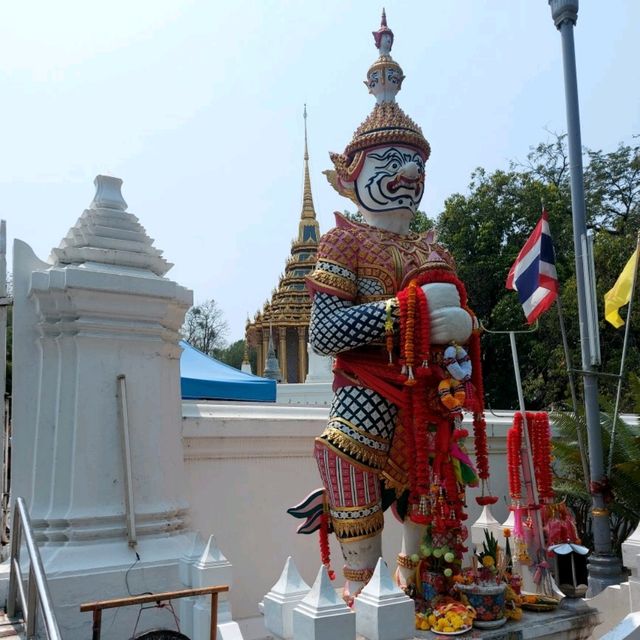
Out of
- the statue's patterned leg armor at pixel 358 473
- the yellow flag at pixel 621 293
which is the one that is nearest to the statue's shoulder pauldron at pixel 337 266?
the statue's patterned leg armor at pixel 358 473

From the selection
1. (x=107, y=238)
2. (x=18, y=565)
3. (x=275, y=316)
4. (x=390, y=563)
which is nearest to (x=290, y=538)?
(x=390, y=563)

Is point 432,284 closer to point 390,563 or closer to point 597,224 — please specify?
point 390,563

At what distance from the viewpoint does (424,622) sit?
365 centimetres

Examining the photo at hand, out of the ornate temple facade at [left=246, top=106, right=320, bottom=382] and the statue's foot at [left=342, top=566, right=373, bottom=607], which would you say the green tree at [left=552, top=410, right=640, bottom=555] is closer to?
→ the statue's foot at [left=342, top=566, right=373, bottom=607]

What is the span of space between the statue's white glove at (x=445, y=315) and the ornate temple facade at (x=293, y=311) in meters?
22.2

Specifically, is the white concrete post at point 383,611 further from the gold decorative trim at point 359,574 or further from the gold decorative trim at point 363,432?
the gold decorative trim at point 363,432

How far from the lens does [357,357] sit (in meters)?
4.20

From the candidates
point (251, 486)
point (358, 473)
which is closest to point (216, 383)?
point (251, 486)

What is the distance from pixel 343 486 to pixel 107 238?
84.6 inches

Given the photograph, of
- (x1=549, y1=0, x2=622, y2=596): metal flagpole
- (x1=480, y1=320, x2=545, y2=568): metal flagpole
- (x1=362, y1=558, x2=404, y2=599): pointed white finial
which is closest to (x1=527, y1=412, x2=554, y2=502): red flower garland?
(x1=480, y1=320, x2=545, y2=568): metal flagpole

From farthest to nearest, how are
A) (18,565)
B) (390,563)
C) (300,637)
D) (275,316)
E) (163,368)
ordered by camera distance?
1. (275,316)
2. (390,563)
3. (163,368)
4. (18,565)
5. (300,637)

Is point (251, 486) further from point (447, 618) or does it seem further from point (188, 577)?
point (447, 618)

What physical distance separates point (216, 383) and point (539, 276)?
3.55m

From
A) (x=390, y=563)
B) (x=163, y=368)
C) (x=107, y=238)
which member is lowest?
(x=390, y=563)
